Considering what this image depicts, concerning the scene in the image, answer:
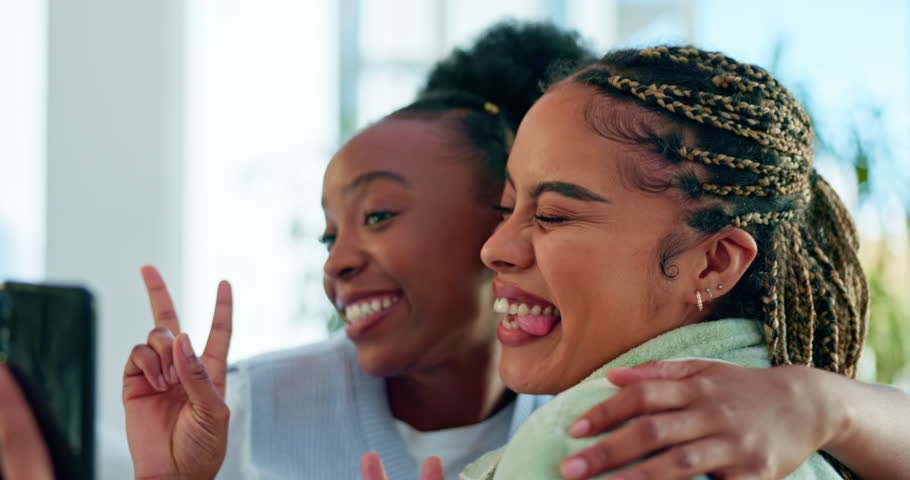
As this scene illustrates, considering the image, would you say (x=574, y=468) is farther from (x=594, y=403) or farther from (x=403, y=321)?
(x=403, y=321)

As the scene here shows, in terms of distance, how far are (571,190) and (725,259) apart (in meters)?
0.19

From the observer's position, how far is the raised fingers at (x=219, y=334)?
1.12 meters

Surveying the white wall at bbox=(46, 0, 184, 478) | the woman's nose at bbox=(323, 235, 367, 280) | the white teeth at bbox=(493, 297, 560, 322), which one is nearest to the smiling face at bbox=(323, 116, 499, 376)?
the woman's nose at bbox=(323, 235, 367, 280)

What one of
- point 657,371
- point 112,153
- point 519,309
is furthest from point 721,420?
point 112,153

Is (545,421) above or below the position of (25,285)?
below

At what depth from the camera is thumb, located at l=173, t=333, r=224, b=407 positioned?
98cm

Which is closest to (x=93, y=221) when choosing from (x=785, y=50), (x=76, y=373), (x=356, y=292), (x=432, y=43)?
(x=432, y=43)

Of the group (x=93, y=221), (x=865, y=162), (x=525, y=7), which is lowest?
(x=93, y=221)

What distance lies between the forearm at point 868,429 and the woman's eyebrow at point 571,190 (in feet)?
0.99

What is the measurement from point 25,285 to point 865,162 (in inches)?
76.3

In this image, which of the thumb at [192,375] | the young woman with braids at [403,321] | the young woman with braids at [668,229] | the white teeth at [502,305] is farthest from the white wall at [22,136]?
the young woman with braids at [668,229]

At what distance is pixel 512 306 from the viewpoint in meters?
1.02

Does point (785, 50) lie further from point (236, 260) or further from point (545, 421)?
point (236, 260)

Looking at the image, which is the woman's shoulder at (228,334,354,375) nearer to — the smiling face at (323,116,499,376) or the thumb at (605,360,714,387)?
the smiling face at (323,116,499,376)
